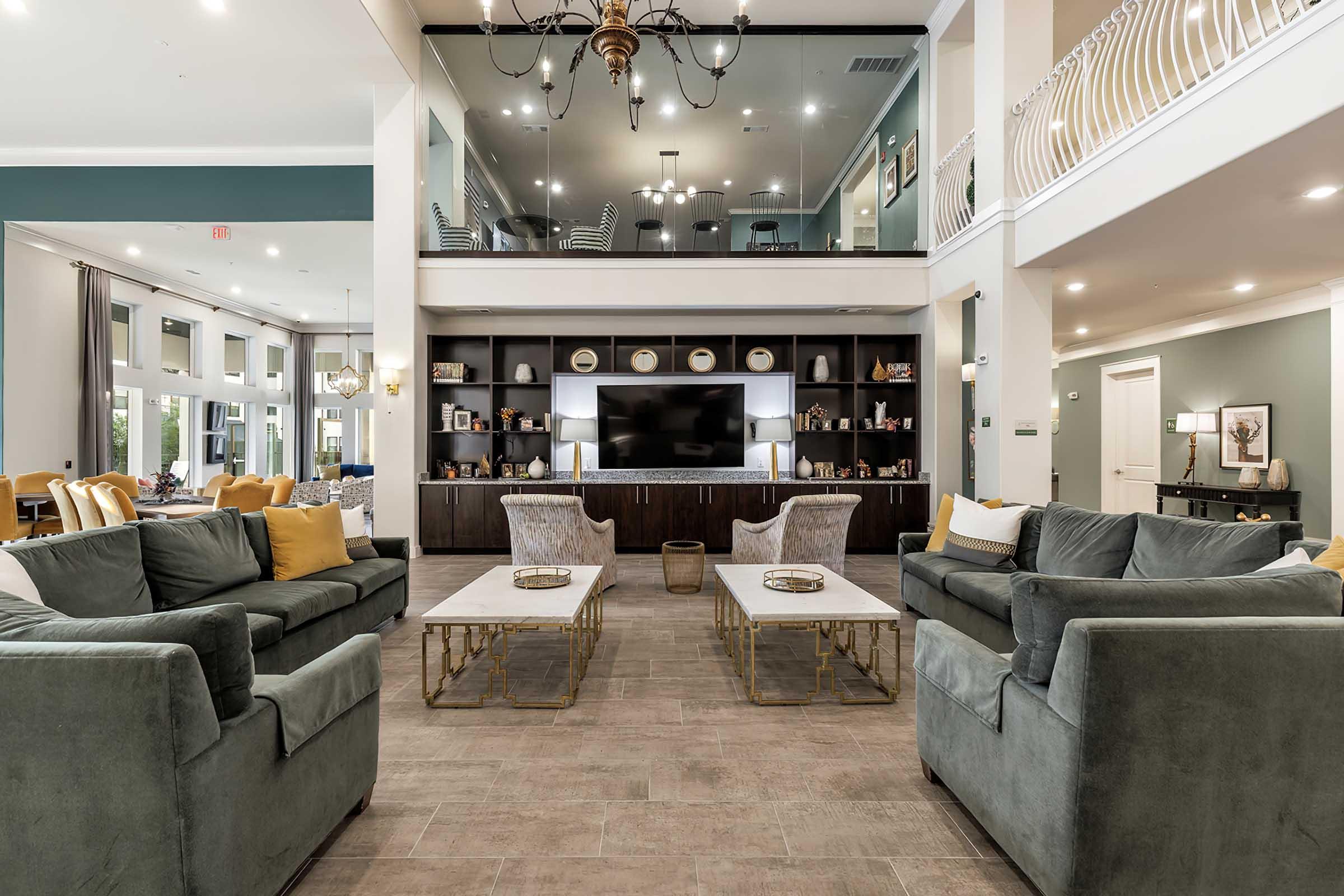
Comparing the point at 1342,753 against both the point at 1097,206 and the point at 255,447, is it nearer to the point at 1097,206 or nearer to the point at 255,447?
the point at 1097,206

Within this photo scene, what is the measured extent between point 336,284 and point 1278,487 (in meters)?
12.5

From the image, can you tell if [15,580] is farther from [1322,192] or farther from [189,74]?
[1322,192]

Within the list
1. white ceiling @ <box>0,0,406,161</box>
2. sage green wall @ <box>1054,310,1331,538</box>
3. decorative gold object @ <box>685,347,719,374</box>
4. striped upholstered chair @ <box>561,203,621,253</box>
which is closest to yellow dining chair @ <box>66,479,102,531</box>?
white ceiling @ <box>0,0,406,161</box>

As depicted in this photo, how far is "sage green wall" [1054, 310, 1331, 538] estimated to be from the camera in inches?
249

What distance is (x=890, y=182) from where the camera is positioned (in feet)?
26.8

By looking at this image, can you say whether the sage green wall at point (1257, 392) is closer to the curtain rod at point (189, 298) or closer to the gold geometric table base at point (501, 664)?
the gold geometric table base at point (501, 664)

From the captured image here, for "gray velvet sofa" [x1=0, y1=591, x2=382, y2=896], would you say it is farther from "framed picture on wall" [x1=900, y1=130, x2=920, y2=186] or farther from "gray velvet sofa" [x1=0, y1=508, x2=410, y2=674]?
"framed picture on wall" [x1=900, y1=130, x2=920, y2=186]

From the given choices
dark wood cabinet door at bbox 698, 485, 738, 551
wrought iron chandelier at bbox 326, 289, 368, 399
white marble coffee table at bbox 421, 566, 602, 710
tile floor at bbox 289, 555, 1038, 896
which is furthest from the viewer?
wrought iron chandelier at bbox 326, 289, 368, 399

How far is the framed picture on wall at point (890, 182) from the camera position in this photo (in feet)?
26.0

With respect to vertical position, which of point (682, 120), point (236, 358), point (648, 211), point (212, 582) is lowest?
point (212, 582)

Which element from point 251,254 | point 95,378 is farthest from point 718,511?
point 95,378

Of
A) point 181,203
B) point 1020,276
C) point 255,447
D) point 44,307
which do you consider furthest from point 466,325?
point 255,447

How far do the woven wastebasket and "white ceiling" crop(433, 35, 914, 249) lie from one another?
209 inches

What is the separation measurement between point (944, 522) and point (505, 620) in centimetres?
331
